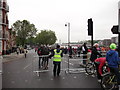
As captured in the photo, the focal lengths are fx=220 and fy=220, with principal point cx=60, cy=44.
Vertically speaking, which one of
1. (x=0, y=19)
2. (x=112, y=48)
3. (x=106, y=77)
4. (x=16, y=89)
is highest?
(x=0, y=19)

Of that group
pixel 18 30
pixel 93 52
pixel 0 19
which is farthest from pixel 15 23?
pixel 93 52

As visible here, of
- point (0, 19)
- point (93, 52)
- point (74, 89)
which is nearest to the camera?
point (74, 89)

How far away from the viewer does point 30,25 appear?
80125mm

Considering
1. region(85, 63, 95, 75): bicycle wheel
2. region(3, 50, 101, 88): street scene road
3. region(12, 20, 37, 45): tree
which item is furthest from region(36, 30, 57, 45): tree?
region(3, 50, 101, 88): street scene road

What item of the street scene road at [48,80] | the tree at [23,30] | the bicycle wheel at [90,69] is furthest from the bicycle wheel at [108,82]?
the tree at [23,30]

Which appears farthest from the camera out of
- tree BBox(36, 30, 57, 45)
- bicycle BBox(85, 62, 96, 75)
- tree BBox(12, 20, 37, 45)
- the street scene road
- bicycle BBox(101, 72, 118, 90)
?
tree BBox(36, 30, 57, 45)

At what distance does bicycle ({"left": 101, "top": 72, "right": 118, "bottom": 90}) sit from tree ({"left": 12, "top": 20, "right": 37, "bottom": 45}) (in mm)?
69639

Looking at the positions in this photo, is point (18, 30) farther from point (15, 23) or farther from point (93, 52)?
point (93, 52)

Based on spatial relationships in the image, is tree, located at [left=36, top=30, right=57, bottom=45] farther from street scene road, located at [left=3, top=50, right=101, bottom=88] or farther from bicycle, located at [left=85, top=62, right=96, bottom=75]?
street scene road, located at [left=3, top=50, right=101, bottom=88]

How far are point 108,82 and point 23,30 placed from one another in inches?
2858

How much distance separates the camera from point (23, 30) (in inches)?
3091

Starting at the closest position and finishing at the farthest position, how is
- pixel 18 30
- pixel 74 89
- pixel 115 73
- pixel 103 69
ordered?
pixel 115 73 → pixel 74 89 → pixel 103 69 → pixel 18 30

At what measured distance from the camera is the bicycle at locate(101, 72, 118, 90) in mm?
7633

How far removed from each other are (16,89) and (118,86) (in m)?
3.66
